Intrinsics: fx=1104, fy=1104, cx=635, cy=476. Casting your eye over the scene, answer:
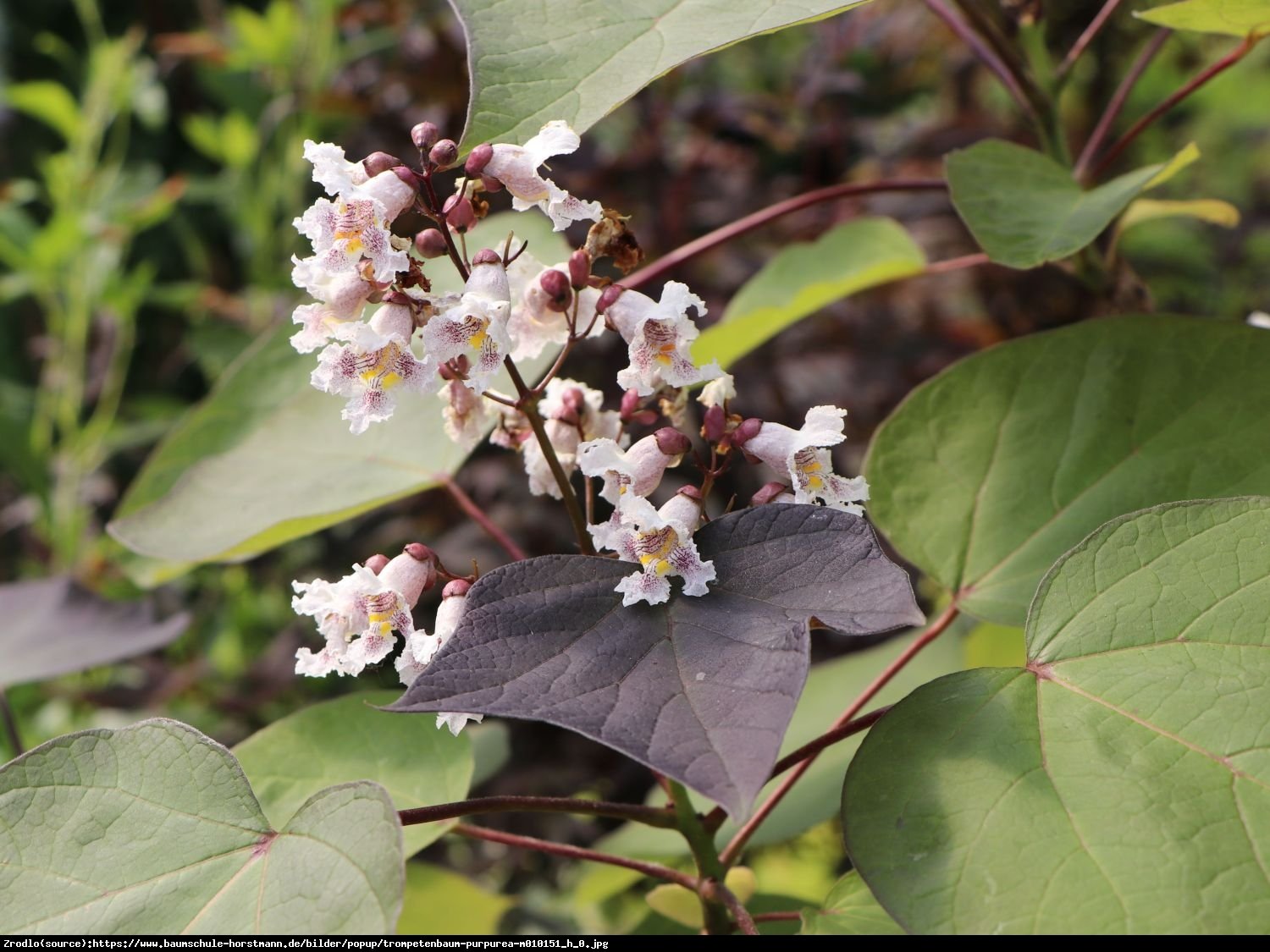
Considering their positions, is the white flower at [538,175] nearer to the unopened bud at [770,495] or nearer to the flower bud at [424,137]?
the flower bud at [424,137]

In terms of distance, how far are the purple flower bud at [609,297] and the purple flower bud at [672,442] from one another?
84mm

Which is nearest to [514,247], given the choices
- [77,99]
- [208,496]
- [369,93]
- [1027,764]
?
[208,496]

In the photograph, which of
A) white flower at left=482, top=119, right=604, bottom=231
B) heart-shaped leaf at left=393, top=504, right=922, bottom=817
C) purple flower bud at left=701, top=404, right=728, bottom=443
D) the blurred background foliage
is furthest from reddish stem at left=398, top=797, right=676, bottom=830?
the blurred background foliage

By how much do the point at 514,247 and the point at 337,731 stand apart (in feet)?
1.69

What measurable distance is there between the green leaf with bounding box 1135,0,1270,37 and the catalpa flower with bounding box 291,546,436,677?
0.62 m

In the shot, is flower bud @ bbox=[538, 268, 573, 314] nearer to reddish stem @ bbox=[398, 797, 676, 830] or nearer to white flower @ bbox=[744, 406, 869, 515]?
white flower @ bbox=[744, 406, 869, 515]

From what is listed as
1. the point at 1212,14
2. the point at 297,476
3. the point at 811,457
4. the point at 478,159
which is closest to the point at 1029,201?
the point at 1212,14

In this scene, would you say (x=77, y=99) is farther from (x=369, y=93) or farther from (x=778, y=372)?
(x=778, y=372)

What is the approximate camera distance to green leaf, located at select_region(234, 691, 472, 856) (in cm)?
82

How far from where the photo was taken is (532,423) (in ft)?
2.21

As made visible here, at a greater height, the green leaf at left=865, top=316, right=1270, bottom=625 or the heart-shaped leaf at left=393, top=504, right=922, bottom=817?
the heart-shaped leaf at left=393, top=504, right=922, bottom=817

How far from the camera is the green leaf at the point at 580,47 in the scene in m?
0.57

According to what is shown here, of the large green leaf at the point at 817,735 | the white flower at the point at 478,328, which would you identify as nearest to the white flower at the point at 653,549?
the white flower at the point at 478,328

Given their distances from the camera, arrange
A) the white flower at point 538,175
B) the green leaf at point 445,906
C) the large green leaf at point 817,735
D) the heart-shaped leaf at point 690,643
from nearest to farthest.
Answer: the heart-shaped leaf at point 690,643
the white flower at point 538,175
the large green leaf at point 817,735
the green leaf at point 445,906
